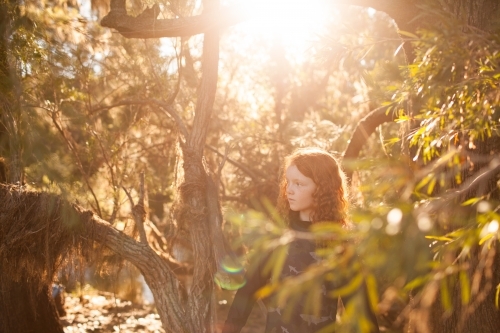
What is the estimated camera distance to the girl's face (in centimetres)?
285

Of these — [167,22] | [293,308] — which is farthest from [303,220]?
[167,22]

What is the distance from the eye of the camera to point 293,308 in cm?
275

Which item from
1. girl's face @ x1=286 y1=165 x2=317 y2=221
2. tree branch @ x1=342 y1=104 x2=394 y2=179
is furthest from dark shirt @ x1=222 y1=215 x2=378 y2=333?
tree branch @ x1=342 y1=104 x2=394 y2=179

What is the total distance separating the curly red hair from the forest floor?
3520 millimetres

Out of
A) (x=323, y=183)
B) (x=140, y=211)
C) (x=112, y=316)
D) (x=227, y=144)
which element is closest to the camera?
(x=323, y=183)

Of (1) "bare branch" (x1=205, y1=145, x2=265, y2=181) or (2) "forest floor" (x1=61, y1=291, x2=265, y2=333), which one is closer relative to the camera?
(2) "forest floor" (x1=61, y1=291, x2=265, y2=333)

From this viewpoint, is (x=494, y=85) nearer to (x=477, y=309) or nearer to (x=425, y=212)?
(x=425, y=212)

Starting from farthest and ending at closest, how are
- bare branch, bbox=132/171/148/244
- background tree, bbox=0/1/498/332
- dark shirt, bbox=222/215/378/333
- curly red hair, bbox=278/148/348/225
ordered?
bare branch, bbox=132/171/148/244, curly red hair, bbox=278/148/348/225, dark shirt, bbox=222/215/378/333, background tree, bbox=0/1/498/332

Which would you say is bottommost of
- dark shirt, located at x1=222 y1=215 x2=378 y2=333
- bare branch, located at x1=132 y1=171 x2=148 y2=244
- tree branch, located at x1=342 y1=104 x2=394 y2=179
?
dark shirt, located at x1=222 y1=215 x2=378 y2=333

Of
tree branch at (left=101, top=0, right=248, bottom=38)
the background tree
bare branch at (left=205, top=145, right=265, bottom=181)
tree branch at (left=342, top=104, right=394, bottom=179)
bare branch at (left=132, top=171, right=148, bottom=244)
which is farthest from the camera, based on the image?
bare branch at (left=205, top=145, right=265, bottom=181)

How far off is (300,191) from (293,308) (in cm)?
66

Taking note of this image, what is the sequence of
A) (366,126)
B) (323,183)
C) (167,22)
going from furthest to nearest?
(366,126), (167,22), (323,183)

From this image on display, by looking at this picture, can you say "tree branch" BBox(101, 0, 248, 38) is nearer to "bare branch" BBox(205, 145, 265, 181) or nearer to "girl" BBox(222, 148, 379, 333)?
"girl" BBox(222, 148, 379, 333)

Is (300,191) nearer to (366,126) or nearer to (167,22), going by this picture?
(167,22)
